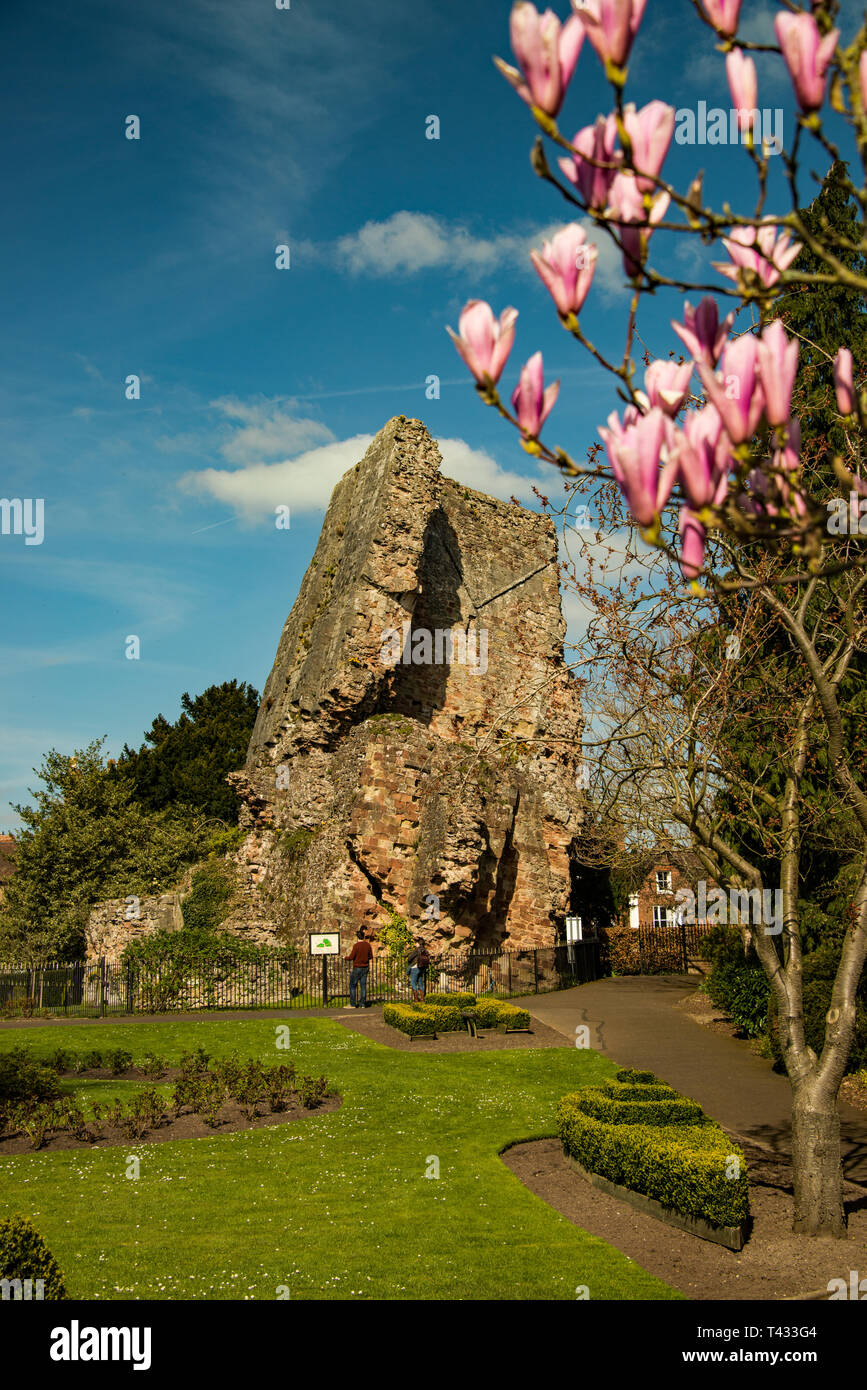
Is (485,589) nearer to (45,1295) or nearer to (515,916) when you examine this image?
(515,916)

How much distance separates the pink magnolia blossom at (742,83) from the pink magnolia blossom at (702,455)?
31.2 inches

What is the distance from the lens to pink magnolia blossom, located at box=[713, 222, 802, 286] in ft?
9.30

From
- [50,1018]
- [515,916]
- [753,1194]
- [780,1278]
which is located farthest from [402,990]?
[780,1278]

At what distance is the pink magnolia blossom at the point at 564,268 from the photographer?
8.41 ft

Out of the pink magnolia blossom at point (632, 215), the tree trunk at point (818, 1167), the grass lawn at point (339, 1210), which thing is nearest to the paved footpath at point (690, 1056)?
the tree trunk at point (818, 1167)

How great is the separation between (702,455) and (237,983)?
72.2 feet

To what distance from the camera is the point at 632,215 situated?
2.63 m

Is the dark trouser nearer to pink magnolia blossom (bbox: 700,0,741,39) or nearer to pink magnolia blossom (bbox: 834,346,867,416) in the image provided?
pink magnolia blossom (bbox: 834,346,867,416)

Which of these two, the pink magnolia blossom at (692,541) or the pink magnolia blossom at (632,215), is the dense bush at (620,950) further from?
the pink magnolia blossom at (632,215)

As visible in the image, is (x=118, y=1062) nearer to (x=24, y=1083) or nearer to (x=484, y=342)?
(x=24, y=1083)

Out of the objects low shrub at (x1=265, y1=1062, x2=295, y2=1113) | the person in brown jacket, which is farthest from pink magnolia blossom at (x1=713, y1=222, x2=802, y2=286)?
the person in brown jacket

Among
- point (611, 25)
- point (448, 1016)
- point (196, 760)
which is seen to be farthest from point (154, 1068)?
point (196, 760)

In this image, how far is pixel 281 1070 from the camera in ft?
43.3
